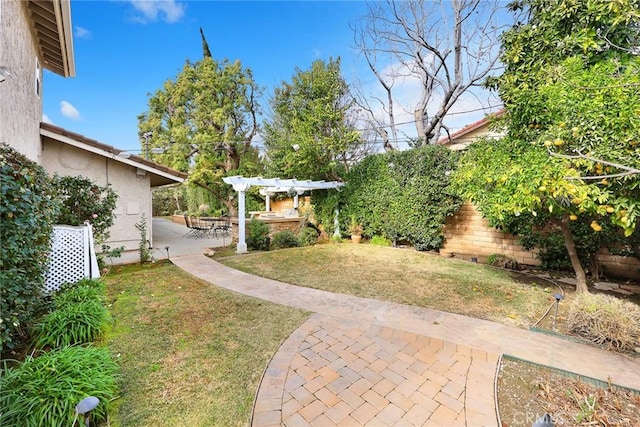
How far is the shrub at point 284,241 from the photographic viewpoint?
1225cm

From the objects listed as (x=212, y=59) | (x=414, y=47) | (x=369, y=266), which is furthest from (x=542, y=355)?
(x=212, y=59)

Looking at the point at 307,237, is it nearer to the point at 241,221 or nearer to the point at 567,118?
the point at 241,221

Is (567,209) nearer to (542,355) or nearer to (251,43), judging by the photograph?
(542,355)

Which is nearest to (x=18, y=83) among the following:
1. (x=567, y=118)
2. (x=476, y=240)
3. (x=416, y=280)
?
(x=416, y=280)

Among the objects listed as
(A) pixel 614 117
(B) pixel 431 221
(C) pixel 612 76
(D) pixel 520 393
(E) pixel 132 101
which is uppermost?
(E) pixel 132 101

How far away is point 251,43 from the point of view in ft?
Answer: 49.7

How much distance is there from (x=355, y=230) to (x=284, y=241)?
3389 mm

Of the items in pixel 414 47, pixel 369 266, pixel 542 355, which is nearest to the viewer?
pixel 542 355

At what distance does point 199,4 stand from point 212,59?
9.60m

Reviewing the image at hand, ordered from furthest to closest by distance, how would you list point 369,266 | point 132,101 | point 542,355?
point 132,101 < point 369,266 < point 542,355

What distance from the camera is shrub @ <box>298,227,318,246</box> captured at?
1309 centimetres

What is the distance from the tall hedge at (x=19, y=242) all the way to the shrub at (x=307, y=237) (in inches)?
376

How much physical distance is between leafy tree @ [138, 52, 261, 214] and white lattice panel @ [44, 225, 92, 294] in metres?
13.8

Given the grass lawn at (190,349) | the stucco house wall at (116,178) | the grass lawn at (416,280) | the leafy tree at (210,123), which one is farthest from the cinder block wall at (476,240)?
the leafy tree at (210,123)
